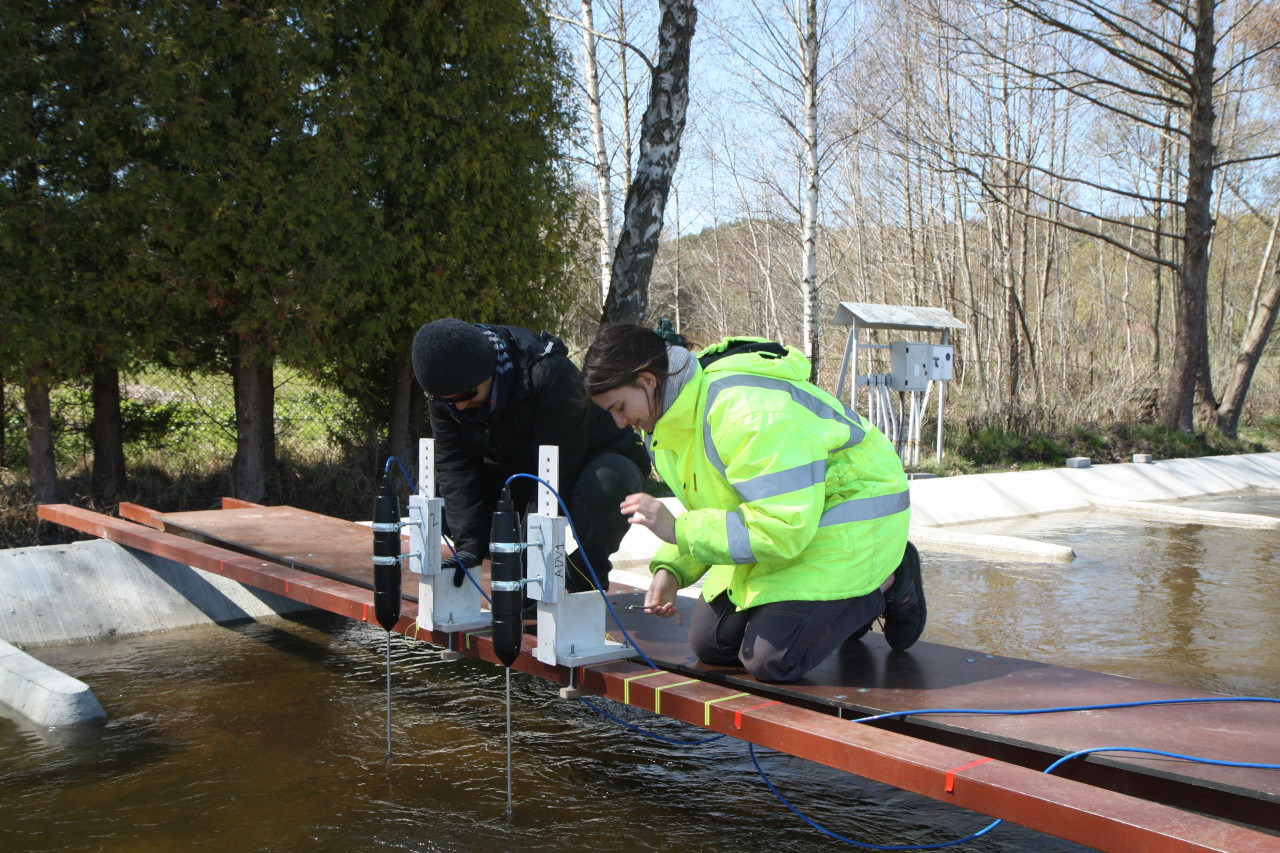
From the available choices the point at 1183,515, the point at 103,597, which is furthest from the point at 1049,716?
the point at 1183,515

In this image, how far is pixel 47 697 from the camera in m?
4.20

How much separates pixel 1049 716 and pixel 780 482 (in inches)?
39.3

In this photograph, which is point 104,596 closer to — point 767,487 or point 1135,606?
point 767,487

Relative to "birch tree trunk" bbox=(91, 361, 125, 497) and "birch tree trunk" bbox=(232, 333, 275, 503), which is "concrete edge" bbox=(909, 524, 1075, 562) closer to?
"birch tree trunk" bbox=(232, 333, 275, 503)

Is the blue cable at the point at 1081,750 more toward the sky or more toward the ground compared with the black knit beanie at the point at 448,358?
more toward the ground

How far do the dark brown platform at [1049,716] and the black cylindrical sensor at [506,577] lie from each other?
0.62 meters

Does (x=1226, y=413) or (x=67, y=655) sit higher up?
(x=1226, y=413)

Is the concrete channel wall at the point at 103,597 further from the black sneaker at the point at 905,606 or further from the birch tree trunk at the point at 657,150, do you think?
the birch tree trunk at the point at 657,150

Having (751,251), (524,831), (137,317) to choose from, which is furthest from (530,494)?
(751,251)

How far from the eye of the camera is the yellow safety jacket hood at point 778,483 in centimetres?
279

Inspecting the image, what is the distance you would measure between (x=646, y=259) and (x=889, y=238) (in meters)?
15.8

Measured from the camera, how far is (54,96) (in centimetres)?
659

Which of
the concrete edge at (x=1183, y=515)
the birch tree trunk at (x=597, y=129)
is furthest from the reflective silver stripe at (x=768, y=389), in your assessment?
the birch tree trunk at (x=597, y=129)

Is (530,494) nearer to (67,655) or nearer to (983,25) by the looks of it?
(67,655)
